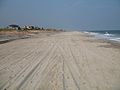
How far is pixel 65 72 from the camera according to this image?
21.1 feet

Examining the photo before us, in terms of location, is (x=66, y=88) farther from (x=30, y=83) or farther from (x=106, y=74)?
(x=106, y=74)

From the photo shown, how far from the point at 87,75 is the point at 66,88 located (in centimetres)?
154

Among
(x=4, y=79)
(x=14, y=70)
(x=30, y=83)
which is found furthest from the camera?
(x=14, y=70)

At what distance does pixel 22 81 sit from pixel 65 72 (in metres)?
1.75

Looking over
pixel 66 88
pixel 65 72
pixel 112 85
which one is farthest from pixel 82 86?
pixel 65 72

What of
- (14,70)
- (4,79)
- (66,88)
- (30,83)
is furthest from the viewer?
(14,70)

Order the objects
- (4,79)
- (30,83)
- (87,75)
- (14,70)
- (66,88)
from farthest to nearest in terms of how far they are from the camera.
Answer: (14,70)
(87,75)
(4,79)
(30,83)
(66,88)

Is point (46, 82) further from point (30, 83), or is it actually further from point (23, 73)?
point (23, 73)

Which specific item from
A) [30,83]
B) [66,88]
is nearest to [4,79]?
[30,83]

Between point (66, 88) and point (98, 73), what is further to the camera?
point (98, 73)

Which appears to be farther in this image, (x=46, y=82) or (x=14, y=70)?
(x=14, y=70)

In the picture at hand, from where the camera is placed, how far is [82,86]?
493cm

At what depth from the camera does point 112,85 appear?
5.02 meters

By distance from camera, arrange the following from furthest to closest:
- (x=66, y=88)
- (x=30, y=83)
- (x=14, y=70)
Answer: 1. (x=14, y=70)
2. (x=30, y=83)
3. (x=66, y=88)
